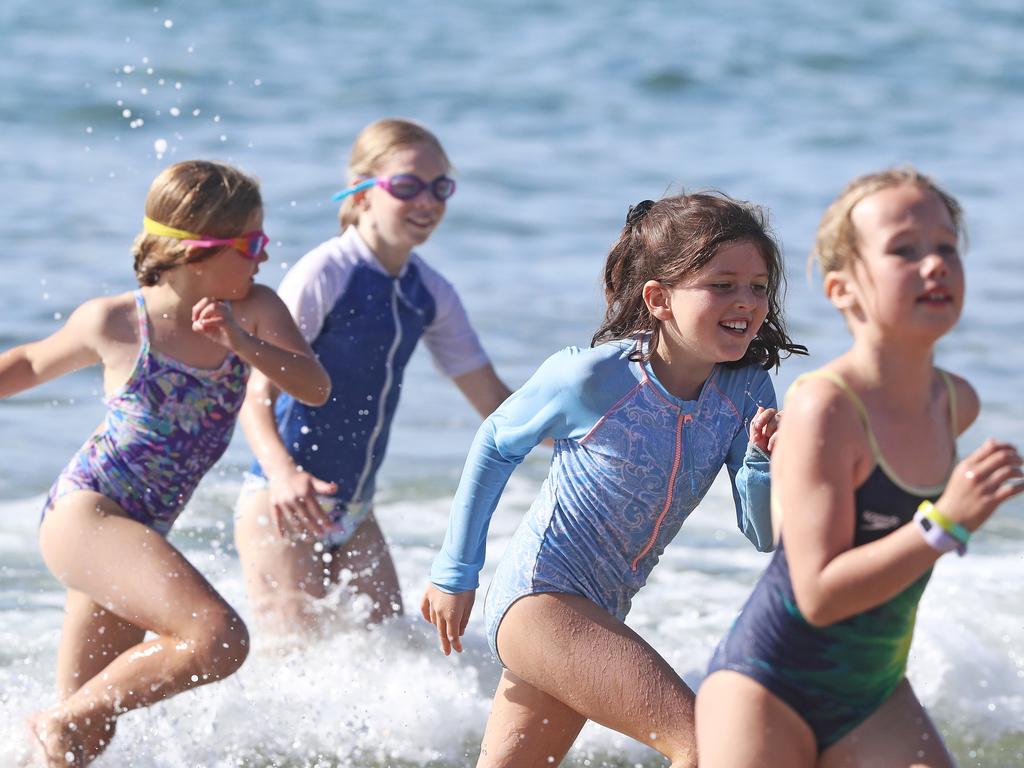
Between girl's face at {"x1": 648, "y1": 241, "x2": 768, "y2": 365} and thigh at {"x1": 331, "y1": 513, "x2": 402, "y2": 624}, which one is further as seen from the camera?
thigh at {"x1": 331, "y1": 513, "x2": 402, "y2": 624}

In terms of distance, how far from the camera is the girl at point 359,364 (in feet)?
18.0

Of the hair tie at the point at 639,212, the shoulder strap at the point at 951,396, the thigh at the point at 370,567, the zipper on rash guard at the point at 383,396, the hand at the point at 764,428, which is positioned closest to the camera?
the shoulder strap at the point at 951,396

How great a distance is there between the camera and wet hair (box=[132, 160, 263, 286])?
14.8 ft

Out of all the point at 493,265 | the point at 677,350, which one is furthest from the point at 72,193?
the point at 677,350

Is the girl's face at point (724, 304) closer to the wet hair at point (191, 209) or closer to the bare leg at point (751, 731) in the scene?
the bare leg at point (751, 731)

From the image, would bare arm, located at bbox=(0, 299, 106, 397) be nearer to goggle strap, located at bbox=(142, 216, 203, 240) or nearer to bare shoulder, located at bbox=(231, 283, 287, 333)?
goggle strap, located at bbox=(142, 216, 203, 240)

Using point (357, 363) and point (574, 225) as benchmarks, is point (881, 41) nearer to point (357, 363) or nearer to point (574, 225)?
point (574, 225)

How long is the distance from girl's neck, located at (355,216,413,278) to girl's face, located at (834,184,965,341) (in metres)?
3.00

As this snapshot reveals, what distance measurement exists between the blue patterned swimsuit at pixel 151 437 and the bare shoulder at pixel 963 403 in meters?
2.33

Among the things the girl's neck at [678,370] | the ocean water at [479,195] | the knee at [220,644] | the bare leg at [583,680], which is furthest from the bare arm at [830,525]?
the knee at [220,644]

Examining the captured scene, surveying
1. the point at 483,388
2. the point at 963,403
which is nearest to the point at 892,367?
the point at 963,403

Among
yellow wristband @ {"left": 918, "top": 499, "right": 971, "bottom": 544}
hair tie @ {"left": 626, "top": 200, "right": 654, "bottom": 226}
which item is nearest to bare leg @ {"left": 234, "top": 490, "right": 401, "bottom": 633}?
hair tie @ {"left": 626, "top": 200, "right": 654, "bottom": 226}

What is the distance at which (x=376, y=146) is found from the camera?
5.84 meters

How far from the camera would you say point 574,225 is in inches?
527
